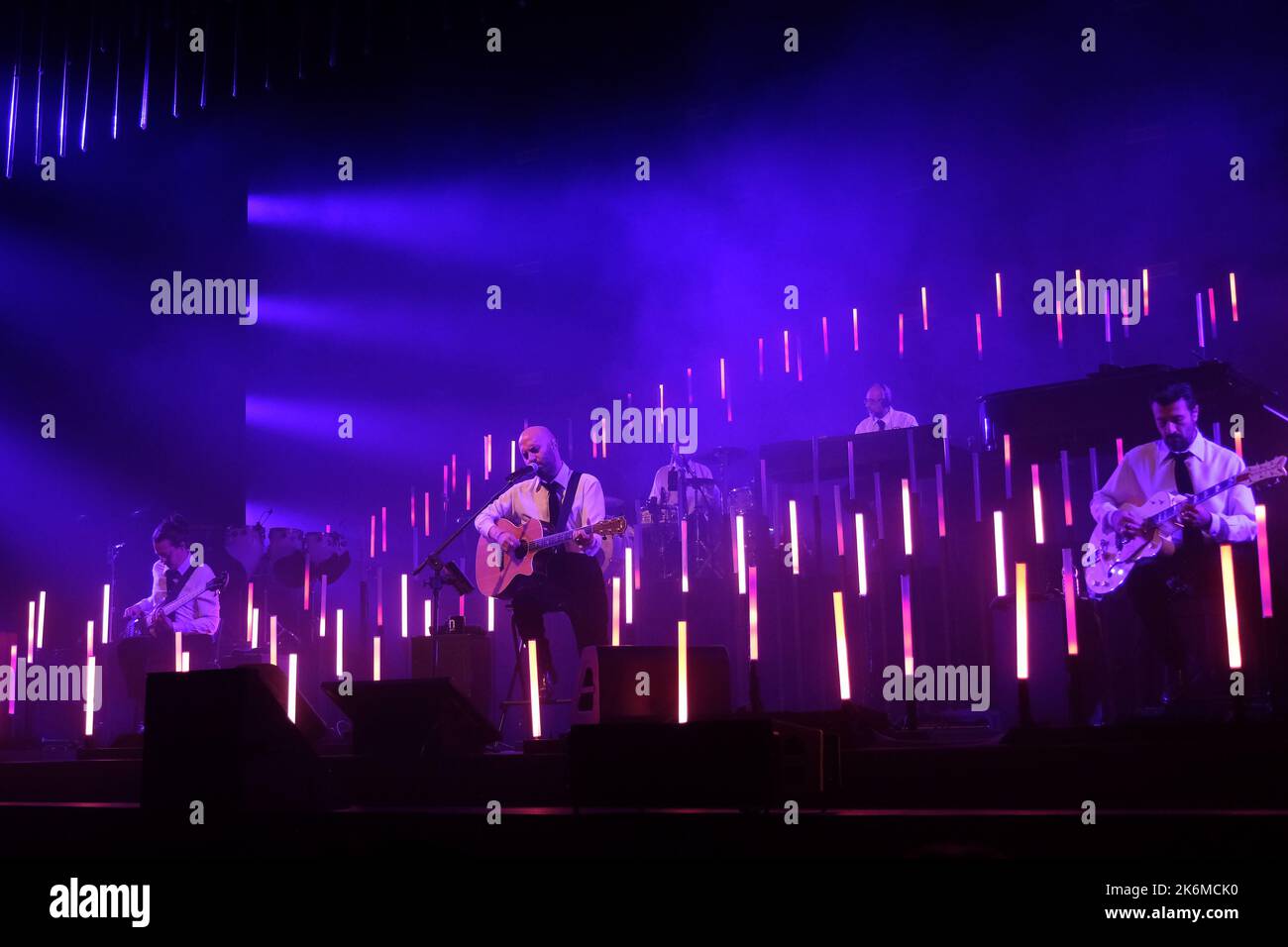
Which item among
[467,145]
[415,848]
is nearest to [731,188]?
[467,145]

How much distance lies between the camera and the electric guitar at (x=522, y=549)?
6.84 m

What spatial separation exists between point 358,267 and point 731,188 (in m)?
3.65

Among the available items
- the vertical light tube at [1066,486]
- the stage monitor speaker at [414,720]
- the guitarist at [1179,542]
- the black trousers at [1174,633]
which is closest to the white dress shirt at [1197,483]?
the guitarist at [1179,542]

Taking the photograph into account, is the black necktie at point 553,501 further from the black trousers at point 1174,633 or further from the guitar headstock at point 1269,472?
the guitar headstock at point 1269,472

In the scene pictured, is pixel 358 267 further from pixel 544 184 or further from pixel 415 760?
pixel 415 760

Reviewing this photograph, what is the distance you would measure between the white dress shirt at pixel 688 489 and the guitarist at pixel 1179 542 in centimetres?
305

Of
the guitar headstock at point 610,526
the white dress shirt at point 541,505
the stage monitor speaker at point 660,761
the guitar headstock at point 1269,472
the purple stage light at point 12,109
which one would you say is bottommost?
the stage monitor speaker at point 660,761

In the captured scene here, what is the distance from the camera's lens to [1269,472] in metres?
5.45

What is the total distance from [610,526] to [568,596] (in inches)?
19.1

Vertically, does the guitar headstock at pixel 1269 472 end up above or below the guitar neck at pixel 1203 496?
above

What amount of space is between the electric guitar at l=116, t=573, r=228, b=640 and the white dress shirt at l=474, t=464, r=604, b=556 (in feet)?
7.71

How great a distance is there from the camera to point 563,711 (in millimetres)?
7586

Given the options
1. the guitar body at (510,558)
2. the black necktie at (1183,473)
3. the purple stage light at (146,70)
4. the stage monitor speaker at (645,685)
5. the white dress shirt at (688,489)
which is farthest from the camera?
the white dress shirt at (688,489)

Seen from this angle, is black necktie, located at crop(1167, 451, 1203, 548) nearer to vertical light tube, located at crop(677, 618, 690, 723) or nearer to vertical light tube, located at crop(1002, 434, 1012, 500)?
vertical light tube, located at crop(1002, 434, 1012, 500)
